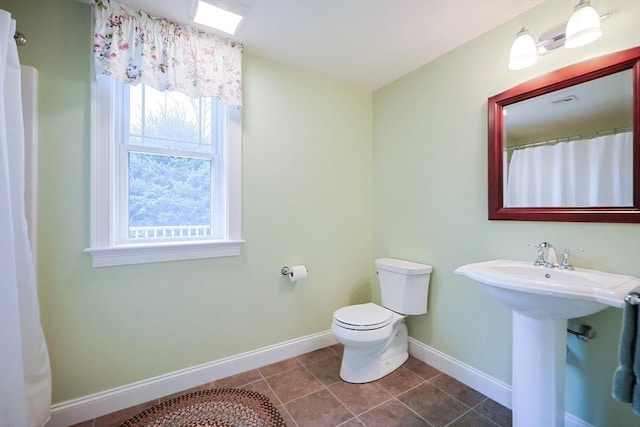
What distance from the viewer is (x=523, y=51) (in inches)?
57.2

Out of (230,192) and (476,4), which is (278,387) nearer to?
(230,192)

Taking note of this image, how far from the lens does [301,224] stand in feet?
7.46

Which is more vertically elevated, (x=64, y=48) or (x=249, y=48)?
(x=249, y=48)

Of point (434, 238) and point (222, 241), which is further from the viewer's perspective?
point (434, 238)

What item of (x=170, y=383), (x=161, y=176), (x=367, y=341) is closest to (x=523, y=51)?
(x=367, y=341)

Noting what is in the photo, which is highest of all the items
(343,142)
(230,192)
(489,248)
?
(343,142)

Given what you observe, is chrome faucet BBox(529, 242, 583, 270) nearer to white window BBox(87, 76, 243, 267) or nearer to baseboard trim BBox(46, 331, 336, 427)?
baseboard trim BBox(46, 331, 336, 427)

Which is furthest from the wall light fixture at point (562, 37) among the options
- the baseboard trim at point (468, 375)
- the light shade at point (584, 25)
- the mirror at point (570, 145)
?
the baseboard trim at point (468, 375)

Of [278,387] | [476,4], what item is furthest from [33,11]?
[278,387]

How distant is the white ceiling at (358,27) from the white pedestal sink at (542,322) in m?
1.46

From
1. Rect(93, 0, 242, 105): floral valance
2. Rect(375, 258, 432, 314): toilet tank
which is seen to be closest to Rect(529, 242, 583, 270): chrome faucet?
Rect(375, 258, 432, 314): toilet tank

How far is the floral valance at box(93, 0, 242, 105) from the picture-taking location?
151cm

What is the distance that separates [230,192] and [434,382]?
193 cm

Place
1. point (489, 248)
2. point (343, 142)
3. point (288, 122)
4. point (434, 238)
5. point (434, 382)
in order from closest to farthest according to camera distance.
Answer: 1. point (489, 248)
2. point (434, 382)
3. point (434, 238)
4. point (288, 122)
5. point (343, 142)
